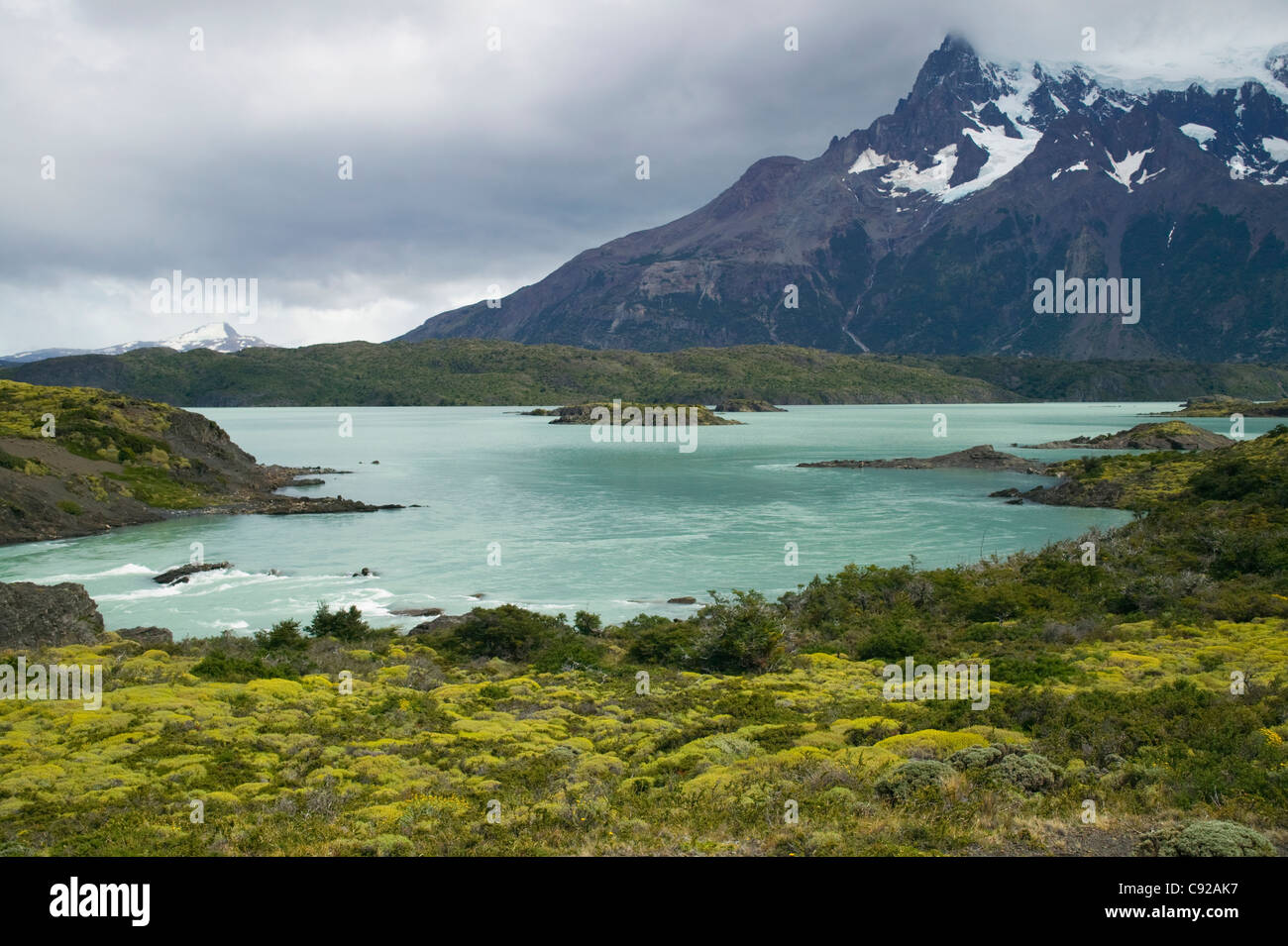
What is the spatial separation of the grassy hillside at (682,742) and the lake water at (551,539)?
11.4 metres

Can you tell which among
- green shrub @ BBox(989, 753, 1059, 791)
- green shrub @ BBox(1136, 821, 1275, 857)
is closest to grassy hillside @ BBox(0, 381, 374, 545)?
green shrub @ BBox(989, 753, 1059, 791)

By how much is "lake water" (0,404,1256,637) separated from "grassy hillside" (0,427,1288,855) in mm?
11370

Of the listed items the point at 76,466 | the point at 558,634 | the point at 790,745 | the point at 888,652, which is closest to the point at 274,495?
the point at 76,466

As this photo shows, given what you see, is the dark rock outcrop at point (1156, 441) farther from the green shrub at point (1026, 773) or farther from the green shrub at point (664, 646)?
the green shrub at point (1026, 773)

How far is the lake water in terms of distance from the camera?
43.3 metres

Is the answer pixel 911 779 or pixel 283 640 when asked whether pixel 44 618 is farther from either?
pixel 911 779

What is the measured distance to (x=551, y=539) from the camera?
60.6 metres

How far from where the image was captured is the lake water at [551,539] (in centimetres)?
4328

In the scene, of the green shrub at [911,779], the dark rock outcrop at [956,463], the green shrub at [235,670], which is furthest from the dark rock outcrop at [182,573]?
the dark rock outcrop at [956,463]

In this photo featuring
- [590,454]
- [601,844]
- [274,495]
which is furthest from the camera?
[590,454]

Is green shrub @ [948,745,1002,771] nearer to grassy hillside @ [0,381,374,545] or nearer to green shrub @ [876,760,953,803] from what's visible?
green shrub @ [876,760,953,803]

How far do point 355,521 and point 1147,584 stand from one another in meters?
54.8
